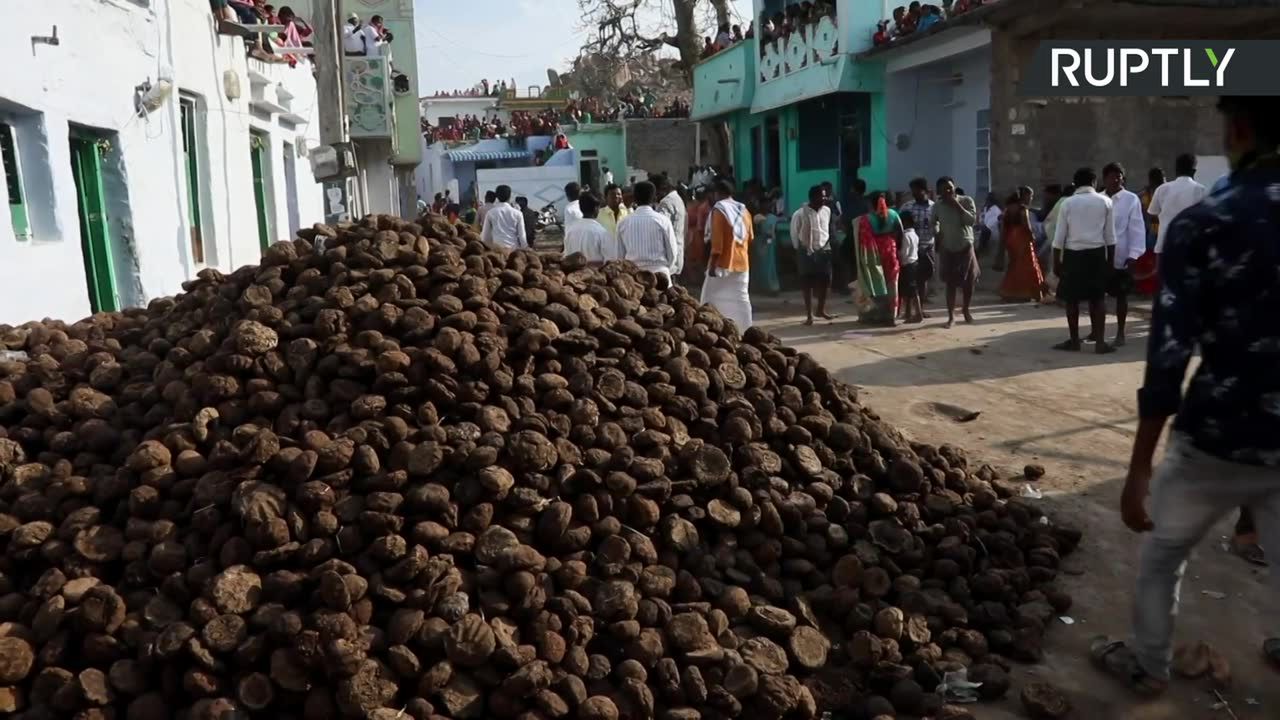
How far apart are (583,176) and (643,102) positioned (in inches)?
157

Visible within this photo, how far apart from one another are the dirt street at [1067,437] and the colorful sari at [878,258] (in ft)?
1.25

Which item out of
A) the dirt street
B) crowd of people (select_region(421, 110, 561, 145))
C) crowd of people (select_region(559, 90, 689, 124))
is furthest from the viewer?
crowd of people (select_region(421, 110, 561, 145))

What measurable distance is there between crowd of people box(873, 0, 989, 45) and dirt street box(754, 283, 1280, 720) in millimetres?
5065

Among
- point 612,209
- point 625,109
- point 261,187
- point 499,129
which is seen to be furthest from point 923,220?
point 499,129

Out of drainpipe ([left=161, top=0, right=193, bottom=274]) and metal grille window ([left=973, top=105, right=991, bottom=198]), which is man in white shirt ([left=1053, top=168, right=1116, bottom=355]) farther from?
drainpipe ([left=161, top=0, right=193, bottom=274])

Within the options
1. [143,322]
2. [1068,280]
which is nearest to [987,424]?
[1068,280]

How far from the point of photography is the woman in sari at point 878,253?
10359 millimetres

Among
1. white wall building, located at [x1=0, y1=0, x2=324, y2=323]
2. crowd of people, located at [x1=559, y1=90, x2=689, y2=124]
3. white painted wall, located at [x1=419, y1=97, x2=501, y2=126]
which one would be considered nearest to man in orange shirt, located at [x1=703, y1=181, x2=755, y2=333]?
white wall building, located at [x1=0, y1=0, x2=324, y2=323]

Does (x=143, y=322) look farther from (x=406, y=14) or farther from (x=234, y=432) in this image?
(x=406, y=14)

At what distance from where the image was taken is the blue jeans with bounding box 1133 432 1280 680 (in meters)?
2.78

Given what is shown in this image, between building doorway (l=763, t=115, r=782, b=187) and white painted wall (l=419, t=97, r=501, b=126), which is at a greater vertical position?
white painted wall (l=419, t=97, r=501, b=126)

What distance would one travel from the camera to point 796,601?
3.62 m

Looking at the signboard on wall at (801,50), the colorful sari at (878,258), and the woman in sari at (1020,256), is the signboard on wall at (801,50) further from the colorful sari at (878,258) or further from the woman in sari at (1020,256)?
the colorful sari at (878,258)

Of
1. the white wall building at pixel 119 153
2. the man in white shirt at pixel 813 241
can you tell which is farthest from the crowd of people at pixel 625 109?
the man in white shirt at pixel 813 241
